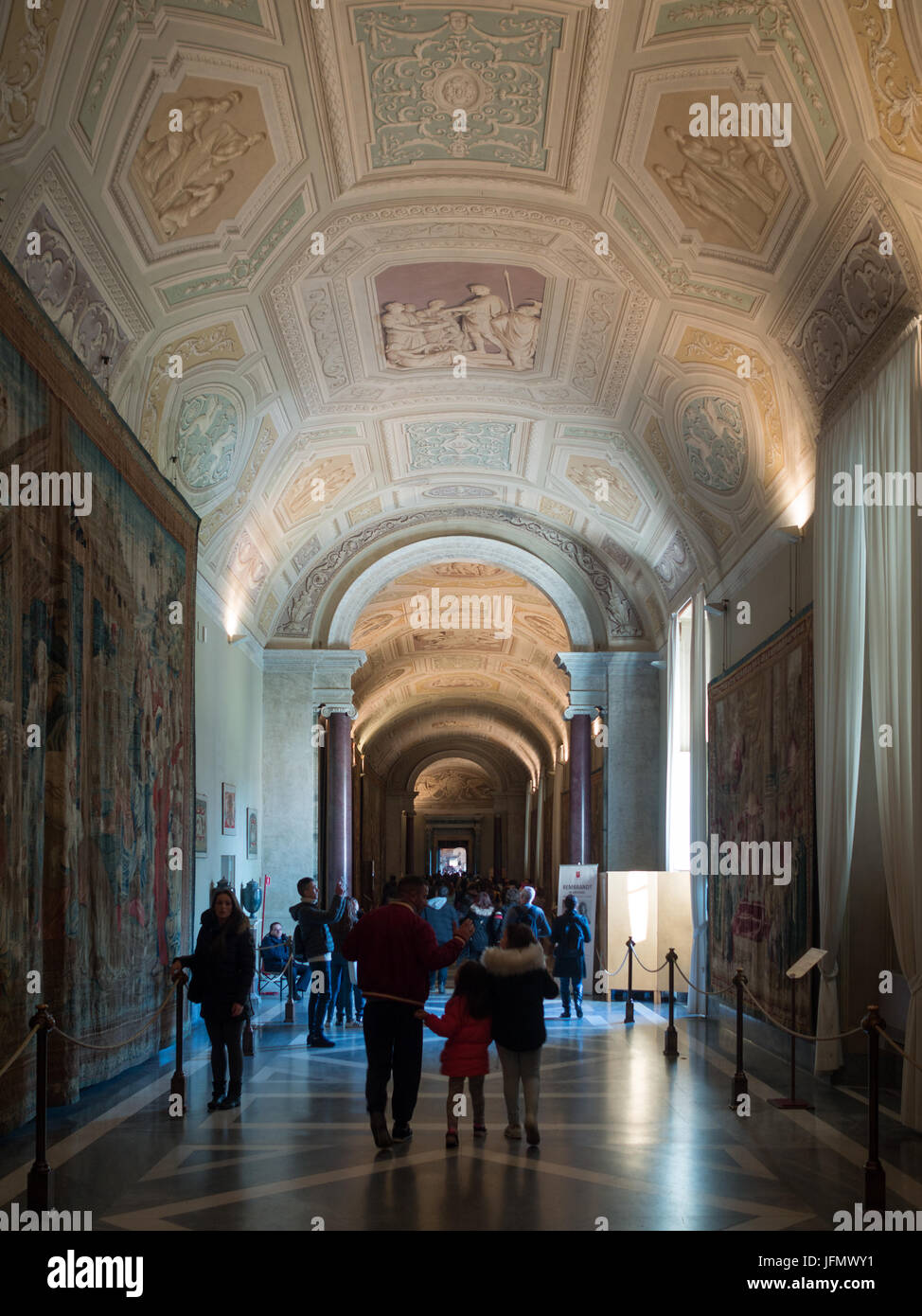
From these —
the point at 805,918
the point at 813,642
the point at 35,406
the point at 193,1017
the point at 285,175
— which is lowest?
the point at 193,1017

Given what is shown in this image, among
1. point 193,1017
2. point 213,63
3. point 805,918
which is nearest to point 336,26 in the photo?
point 213,63

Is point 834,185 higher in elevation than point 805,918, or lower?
higher

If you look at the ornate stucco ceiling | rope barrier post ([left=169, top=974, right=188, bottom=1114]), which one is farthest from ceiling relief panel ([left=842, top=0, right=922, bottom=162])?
rope barrier post ([left=169, top=974, right=188, bottom=1114])

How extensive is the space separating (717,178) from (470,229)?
308cm

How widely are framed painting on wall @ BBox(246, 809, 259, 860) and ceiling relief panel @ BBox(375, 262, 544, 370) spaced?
821 cm

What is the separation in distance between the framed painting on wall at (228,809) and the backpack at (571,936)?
5360 mm

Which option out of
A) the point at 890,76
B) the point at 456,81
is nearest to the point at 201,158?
the point at 456,81

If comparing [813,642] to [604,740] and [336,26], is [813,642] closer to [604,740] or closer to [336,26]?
[336,26]

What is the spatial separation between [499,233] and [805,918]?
25.8 ft

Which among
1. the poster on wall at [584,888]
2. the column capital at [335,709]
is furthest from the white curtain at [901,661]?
the column capital at [335,709]

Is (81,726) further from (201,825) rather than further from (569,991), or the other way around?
(569,991)

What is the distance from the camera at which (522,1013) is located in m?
8.27

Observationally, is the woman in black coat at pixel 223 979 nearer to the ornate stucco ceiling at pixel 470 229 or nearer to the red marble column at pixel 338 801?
the ornate stucco ceiling at pixel 470 229

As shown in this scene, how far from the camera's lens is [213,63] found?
9.69 meters
